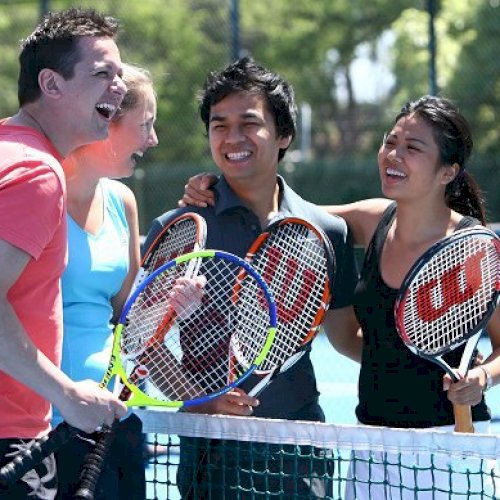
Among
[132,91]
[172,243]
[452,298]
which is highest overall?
[132,91]

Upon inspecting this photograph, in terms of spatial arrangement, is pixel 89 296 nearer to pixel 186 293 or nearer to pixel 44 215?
pixel 186 293

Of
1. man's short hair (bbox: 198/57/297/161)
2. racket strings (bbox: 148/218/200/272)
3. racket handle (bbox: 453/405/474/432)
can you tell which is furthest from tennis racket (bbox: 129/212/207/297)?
racket handle (bbox: 453/405/474/432)

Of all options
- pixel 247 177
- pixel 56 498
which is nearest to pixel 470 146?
pixel 247 177

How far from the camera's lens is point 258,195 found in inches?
134

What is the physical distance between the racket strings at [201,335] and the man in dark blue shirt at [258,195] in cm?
15

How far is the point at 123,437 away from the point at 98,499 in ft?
0.61

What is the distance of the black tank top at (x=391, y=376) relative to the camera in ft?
10.3

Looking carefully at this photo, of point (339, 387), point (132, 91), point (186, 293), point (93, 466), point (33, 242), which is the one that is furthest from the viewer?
point (339, 387)

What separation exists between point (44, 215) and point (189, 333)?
2.76 ft

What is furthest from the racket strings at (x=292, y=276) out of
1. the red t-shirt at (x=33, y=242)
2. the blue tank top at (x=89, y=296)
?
the red t-shirt at (x=33, y=242)

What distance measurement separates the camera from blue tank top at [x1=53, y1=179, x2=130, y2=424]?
294cm

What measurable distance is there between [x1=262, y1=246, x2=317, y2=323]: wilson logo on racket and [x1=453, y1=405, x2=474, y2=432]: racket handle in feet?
1.63

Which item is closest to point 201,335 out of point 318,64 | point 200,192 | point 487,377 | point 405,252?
point 200,192

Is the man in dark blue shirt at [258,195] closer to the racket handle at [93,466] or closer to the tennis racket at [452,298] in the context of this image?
the tennis racket at [452,298]
